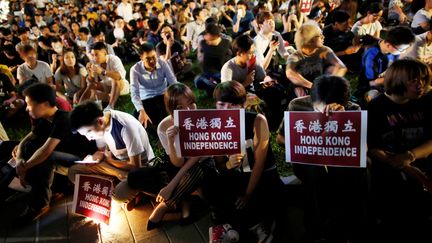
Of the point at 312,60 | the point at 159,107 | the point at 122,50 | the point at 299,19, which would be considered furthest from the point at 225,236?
the point at 122,50

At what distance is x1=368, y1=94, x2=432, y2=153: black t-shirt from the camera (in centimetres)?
323

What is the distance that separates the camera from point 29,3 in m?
19.4

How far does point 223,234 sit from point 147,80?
11.2 feet

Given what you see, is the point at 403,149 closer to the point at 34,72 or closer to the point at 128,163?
the point at 128,163

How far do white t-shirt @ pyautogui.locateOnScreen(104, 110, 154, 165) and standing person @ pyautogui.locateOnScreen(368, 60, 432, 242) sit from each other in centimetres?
234

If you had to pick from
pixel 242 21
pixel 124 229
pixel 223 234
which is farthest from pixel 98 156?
pixel 242 21

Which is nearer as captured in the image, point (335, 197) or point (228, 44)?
point (335, 197)

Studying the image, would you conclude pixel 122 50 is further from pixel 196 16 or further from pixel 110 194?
pixel 110 194

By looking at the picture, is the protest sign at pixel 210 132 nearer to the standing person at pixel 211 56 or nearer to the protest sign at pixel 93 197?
the protest sign at pixel 93 197

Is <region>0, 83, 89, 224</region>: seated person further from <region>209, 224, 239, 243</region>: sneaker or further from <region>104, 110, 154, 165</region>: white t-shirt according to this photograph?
<region>209, 224, 239, 243</region>: sneaker

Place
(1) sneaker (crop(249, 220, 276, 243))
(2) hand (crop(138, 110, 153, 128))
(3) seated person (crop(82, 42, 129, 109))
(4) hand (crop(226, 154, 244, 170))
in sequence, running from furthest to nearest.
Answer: (3) seated person (crop(82, 42, 129, 109))
(2) hand (crop(138, 110, 153, 128))
(4) hand (crop(226, 154, 244, 170))
(1) sneaker (crop(249, 220, 276, 243))

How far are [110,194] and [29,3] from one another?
740 inches

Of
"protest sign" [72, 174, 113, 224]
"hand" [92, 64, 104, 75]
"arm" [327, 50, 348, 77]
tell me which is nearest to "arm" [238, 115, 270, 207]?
"protest sign" [72, 174, 113, 224]

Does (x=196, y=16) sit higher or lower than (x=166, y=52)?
higher
